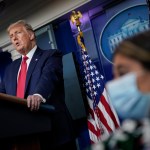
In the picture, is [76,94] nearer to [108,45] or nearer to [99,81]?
[99,81]

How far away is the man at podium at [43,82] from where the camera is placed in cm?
243

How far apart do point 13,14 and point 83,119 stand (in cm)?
224

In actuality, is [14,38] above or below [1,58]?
below

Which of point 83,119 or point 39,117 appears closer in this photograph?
point 39,117

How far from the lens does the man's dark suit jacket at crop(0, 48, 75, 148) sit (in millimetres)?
2438

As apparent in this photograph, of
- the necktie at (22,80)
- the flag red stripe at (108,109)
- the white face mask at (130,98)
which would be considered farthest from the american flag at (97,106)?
the white face mask at (130,98)

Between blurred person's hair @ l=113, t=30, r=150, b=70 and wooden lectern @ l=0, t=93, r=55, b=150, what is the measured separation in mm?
1054

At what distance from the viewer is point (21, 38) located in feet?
9.47

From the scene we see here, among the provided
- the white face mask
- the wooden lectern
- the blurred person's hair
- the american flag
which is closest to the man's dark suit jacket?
the wooden lectern

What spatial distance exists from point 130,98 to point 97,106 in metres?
3.30

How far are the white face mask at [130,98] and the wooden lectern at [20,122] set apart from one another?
35.9 inches

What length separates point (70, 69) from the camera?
4.94m

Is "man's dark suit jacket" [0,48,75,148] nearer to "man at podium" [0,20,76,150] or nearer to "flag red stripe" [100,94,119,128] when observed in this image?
"man at podium" [0,20,76,150]

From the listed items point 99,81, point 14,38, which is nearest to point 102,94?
point 99,81
